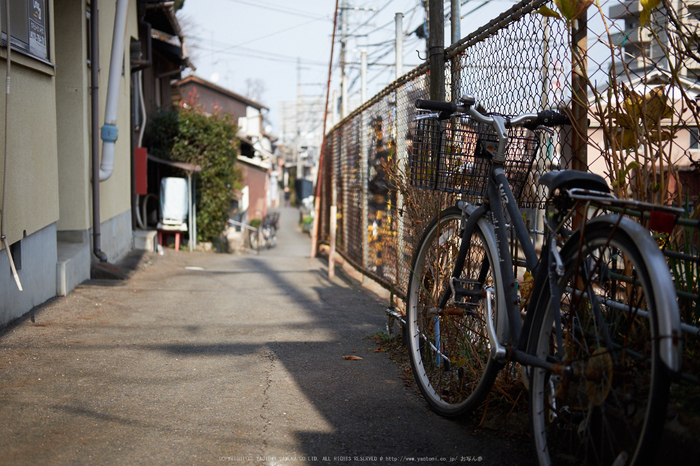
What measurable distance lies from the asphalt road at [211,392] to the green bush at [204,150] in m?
9.64

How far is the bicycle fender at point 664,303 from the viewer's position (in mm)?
1539

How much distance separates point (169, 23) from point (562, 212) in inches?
541

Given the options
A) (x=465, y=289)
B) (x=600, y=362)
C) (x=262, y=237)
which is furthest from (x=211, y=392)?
(x=262, y=237)

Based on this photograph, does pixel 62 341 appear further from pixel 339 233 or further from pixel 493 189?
pixel 339 233

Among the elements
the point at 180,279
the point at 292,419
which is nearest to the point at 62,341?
the point at 292,419

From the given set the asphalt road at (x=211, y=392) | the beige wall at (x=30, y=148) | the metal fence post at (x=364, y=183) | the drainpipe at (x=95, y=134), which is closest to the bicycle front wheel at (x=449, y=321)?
the asphalt road at (x=211, y=392)

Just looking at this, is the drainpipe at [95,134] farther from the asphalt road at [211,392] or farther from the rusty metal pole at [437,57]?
the rusty metal pole at [437,57]

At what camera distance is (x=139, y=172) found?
37.4 ft

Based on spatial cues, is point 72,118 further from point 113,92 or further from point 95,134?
point 113,92

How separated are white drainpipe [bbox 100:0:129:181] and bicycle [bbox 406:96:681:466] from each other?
5.50 meters

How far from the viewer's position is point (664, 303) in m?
1.57

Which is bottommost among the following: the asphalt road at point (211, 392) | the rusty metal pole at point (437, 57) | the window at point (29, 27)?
the asphalt road at point (211, 392)

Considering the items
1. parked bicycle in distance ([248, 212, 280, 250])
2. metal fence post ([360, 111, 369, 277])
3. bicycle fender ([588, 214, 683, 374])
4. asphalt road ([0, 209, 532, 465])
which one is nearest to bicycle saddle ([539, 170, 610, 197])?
bicycle fender ([588, 214, 683, 374])

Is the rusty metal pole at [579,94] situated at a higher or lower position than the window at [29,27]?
lower
